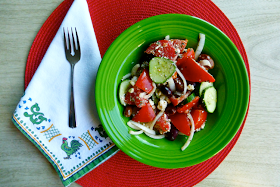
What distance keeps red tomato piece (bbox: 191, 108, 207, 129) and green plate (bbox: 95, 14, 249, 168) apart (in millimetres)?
77

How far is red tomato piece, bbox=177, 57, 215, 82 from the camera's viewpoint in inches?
68.6

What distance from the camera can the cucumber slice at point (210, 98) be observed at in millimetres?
1781

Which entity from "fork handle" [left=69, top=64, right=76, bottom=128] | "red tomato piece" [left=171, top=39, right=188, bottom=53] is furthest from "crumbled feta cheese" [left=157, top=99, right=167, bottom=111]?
"fork handle" [left=69, top=64, right=76, bottom=128]

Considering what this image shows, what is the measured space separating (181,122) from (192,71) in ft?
1.45

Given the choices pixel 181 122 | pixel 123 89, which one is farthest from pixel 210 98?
pixel 123 89

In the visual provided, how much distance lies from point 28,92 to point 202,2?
1870 mm

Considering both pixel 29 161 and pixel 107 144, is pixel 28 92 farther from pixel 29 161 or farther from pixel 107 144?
pixel 107 144

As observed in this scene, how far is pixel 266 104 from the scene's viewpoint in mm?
2176

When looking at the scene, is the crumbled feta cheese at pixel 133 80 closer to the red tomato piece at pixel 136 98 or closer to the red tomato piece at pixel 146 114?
the red tomato piece at pixel 136 98

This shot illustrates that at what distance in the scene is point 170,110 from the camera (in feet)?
5.88

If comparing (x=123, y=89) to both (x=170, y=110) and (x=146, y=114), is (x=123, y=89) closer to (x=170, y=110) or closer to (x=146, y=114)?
(x=146, y=114)

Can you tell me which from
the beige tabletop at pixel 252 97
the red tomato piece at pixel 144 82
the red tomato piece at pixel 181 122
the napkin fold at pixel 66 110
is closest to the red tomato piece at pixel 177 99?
the red tomato piece at pixel 181 122

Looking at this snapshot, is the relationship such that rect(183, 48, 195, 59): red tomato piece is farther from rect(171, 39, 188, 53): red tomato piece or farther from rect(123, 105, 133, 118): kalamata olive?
rect(123, 105, 133, 118): kalamata olive

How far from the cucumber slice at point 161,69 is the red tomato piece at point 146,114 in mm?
237
